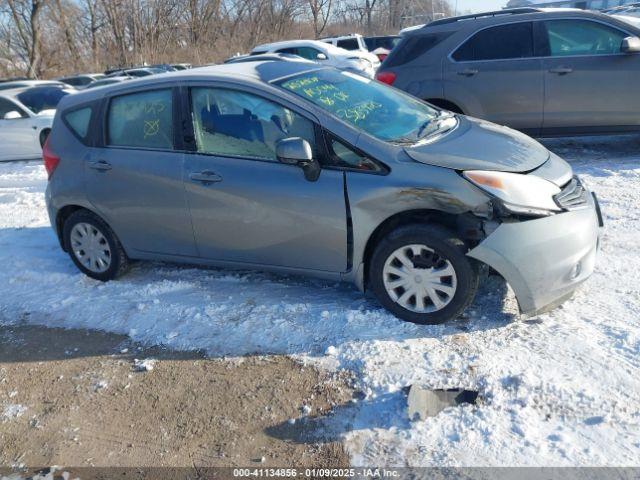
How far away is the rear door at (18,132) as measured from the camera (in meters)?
10.9

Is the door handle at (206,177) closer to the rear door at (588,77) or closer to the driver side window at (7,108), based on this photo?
the rear door at (588,77)

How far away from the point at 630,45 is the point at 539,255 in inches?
183

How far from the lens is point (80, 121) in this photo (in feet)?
15.9

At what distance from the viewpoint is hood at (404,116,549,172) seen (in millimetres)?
3629

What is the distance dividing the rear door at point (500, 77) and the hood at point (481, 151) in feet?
10.3

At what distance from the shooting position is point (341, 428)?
2.98m

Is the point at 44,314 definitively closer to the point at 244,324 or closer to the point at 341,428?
the point at 244,324

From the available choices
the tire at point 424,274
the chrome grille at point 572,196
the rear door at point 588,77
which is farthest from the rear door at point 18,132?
the chrome grille at point 572,196

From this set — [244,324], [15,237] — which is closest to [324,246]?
[244,324]

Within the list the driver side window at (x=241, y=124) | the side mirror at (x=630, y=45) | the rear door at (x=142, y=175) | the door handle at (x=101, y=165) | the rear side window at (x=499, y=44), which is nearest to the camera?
the driver side window at (x=241, y=124)

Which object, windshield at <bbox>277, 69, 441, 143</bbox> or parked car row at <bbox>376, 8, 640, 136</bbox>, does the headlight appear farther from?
parked car row at <bbox>376, 8, 640, 136</bbox>

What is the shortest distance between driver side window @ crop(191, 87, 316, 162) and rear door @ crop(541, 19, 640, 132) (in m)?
4.46

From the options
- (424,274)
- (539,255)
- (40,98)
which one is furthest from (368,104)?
(40,98)

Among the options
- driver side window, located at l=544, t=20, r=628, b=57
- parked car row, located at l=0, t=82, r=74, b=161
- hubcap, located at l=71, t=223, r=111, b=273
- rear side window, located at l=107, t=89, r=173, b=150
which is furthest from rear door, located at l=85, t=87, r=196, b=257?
parked car row, located at l=0, t=82, r=74, b=161
